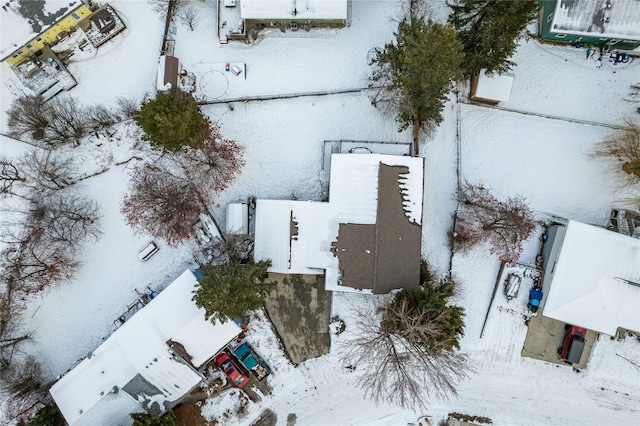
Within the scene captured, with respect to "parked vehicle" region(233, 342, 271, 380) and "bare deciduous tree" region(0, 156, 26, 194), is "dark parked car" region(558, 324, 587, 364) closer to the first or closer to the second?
"parked vehicle" region(233, 342, 271, 380)

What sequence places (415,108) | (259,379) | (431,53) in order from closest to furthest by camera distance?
(431,53), (415,108), (259,379)

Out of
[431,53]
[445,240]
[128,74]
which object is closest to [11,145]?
[128,74]

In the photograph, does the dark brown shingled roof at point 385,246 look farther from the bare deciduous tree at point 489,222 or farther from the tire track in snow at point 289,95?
the tire track in snow at point 289,95

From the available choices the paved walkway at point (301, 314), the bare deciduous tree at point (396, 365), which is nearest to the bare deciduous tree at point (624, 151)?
the bare deciduous tree at point (396, 365)

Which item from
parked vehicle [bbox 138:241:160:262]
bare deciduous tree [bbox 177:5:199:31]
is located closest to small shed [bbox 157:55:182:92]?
bare deciduous tree [bbox 177:5:199:31]

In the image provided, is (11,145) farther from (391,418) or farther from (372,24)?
(391,418)

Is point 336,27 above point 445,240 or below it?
above
